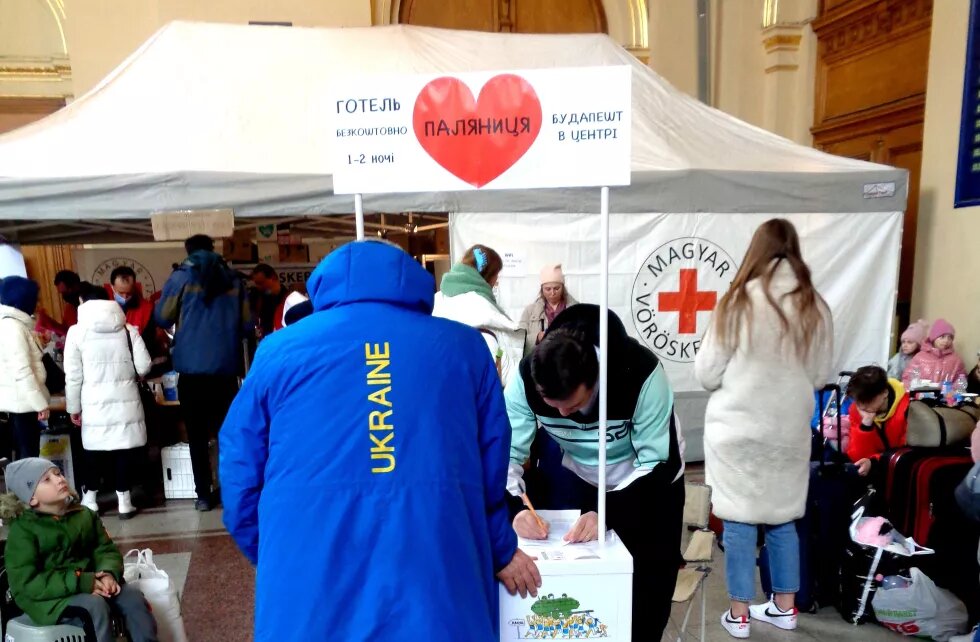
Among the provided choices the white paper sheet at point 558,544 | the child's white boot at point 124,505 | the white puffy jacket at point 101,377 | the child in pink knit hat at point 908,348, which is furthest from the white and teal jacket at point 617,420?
the child in pink knit hat at point 908,348

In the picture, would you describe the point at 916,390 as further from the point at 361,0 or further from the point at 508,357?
the point at 361,0

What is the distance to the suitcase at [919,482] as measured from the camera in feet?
8.30

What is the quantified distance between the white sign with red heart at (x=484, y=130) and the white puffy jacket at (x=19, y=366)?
2729 millimetres

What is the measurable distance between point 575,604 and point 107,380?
10.0 feet

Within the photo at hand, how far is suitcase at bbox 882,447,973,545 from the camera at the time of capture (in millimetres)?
2529

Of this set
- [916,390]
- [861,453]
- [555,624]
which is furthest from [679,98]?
[555,624]

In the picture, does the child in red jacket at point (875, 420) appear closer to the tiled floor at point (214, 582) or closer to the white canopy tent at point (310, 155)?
the tiled floor at point (214, 582)

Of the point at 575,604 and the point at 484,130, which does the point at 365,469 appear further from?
the point at 484,130

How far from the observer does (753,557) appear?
2398 millimetres

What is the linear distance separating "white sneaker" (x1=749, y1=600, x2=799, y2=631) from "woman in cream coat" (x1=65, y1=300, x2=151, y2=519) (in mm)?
3205

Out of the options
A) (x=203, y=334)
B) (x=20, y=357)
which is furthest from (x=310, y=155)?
(x=20, y=357)

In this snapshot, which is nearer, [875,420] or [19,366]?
[875,420]

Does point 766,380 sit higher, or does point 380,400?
point 380,400

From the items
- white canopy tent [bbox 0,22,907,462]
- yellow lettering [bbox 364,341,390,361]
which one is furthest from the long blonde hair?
white canopy tent [bbox 0,22,907,462]
